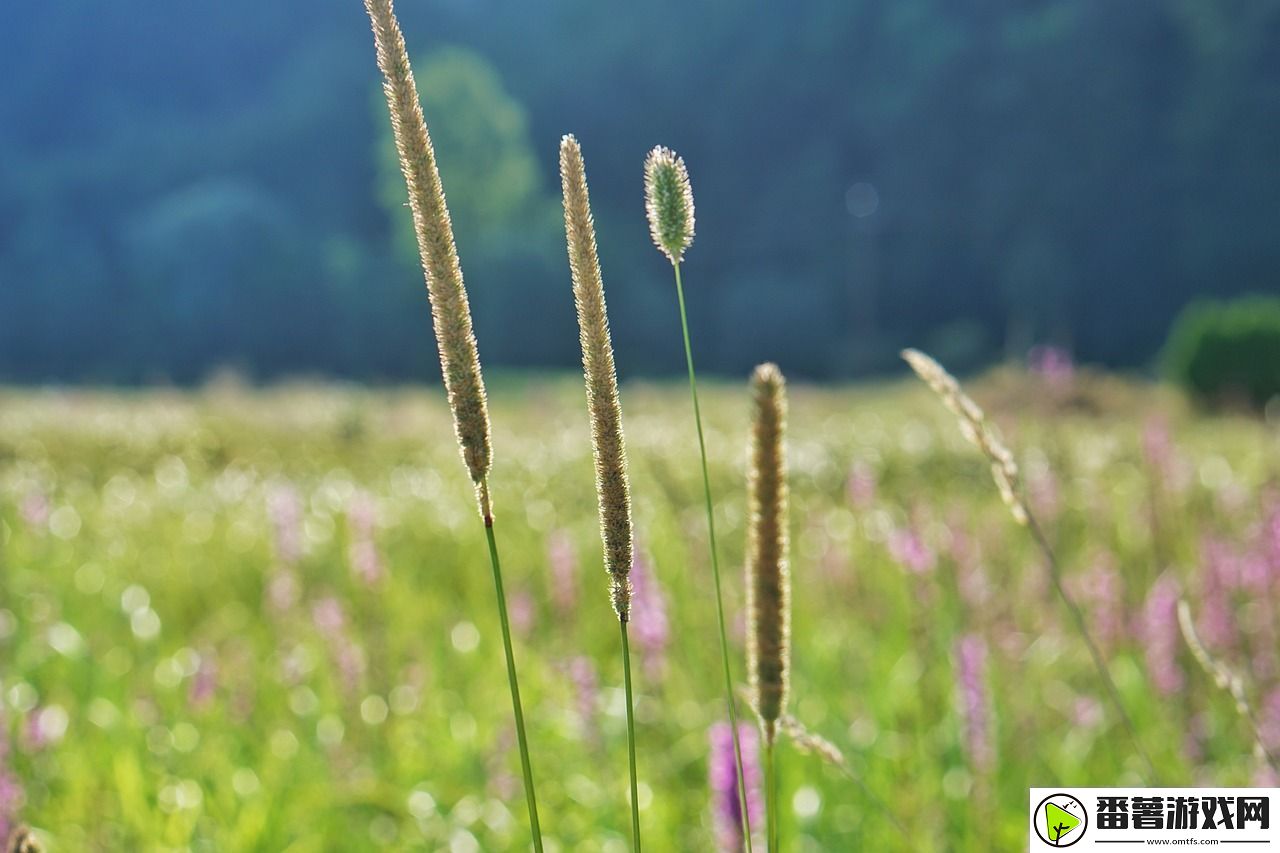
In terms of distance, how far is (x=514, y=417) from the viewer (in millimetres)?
18078

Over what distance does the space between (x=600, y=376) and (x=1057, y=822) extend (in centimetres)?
80

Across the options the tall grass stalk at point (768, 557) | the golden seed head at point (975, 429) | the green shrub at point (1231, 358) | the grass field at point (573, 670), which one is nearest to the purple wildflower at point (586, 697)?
the grass field at point (573, 670)

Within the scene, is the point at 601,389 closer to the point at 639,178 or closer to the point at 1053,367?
the point at 1053,367

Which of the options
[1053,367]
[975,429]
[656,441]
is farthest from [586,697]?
[656,441]

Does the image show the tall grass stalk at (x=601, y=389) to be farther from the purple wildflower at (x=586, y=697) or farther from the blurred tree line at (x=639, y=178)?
the blurred tree line at (x=639, y=178)

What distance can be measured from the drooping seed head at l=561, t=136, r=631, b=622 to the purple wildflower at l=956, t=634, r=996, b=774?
1.94 m

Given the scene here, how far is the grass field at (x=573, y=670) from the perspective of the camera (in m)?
2.80

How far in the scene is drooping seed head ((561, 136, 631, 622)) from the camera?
73cm

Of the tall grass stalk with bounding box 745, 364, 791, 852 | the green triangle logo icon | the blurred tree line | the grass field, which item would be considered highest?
the blurred tree line

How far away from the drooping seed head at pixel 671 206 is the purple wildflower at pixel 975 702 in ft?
6.34

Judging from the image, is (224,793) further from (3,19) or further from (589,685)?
(3,19)

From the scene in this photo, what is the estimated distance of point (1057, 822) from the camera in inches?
48.3

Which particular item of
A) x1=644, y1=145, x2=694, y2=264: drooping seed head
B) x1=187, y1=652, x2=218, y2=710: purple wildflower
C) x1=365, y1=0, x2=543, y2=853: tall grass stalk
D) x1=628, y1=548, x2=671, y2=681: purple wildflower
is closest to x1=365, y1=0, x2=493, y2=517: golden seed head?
x1=365, y1=0, x2=543, y2=853: tall grass stalk

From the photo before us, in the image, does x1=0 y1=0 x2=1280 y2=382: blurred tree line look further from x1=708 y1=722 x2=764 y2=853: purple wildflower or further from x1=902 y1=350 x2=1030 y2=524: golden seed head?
x1=902 y1=350 x2=1030 y2=524: golden seed head
